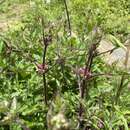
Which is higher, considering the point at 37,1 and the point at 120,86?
the point at 37,1

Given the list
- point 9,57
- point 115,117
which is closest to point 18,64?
point 9,57

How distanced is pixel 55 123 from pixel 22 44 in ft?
4.67

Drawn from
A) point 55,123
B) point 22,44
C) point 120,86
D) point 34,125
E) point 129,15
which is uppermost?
point 129,15

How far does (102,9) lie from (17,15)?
0.97 m

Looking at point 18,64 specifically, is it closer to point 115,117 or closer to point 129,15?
point 115,117

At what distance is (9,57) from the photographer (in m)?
2.04

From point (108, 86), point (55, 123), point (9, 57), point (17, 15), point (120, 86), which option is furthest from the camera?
point (17, 15)

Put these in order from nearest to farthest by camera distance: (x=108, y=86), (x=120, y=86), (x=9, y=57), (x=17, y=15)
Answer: (x=120, y=86) → (x=108, y=86) → (x=9, y=57) → (x=17, y=15)

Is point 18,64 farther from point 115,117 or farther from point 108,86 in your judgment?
point 115,117

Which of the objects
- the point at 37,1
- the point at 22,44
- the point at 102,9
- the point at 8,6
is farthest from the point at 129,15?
the point at 22,44

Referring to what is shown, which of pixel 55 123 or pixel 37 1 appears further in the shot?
pixel 37 1

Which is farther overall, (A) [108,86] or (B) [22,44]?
(B) [22,44]

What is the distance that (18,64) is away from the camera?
2002 millimetres

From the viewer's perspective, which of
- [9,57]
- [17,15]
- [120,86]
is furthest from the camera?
[17,15]
